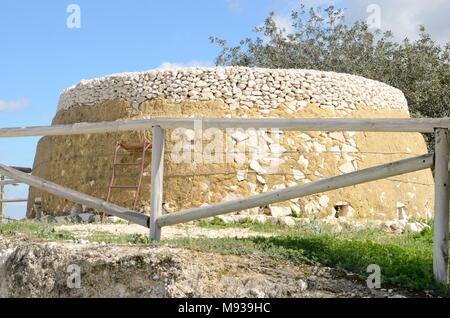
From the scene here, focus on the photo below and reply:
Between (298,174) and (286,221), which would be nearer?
(286,221)

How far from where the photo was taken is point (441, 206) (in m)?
5.05

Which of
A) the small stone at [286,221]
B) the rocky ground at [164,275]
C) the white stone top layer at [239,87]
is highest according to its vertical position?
the white stone top layer at [239,87]

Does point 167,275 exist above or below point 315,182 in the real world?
below

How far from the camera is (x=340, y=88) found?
13164 mm

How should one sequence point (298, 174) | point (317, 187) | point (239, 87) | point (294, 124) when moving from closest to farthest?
1. point (317, 187)
2. point (294, 124)
3. point (298, 174)
4. point (239, 87)

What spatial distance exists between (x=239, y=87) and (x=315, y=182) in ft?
23.5

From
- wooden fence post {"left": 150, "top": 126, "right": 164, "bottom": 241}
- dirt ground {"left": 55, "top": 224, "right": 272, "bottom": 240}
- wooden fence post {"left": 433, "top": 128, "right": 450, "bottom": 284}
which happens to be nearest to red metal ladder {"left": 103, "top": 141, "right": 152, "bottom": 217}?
dirt ground {"left": 55, "top": 224, "right": 272, "bottom": 240}

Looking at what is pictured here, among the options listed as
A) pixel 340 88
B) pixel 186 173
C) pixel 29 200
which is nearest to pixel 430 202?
pixel 340 88

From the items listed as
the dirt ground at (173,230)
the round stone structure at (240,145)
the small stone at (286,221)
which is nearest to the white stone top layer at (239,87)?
the round stone structure at (240,145)

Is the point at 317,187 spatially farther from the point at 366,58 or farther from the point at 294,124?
the point at 366,58

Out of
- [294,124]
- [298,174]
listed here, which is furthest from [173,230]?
[294,124]

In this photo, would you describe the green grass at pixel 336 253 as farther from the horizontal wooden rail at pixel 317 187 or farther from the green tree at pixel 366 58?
the green tree at pixel 366 58

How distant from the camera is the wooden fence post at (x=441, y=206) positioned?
5055 millimetres
